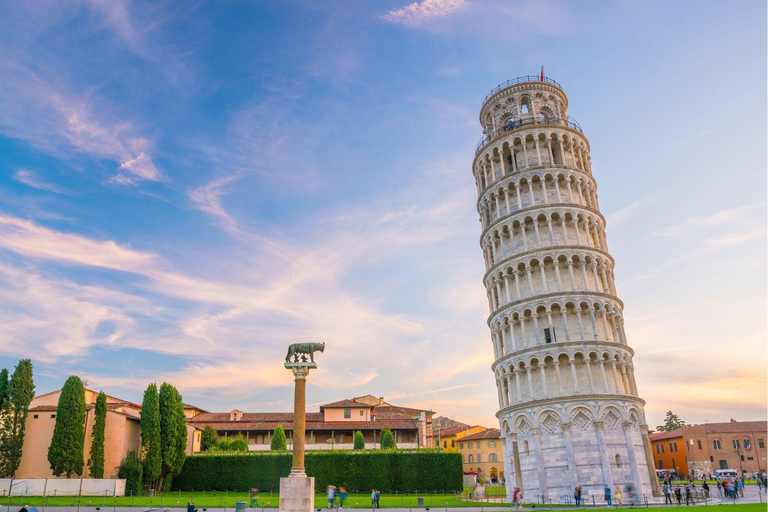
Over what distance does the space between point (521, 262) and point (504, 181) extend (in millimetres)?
8526

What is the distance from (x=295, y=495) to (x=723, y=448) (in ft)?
296

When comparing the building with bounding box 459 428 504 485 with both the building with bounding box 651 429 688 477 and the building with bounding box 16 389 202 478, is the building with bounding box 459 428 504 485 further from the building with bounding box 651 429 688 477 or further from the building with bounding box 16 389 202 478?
the building with bounding box 16 389 202 478

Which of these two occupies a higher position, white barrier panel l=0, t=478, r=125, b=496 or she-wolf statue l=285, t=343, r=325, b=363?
she-wolf statue l=285, t=343, r=325, b=363

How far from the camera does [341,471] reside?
59906mm

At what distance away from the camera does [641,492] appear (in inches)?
1634

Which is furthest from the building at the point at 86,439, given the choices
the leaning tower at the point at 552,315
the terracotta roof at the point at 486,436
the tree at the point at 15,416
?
the terracotta roof at the point at 486,436

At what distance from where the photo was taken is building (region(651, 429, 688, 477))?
3745 inches

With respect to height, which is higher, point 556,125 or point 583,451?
point 556,125

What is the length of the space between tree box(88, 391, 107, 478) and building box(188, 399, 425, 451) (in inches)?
839

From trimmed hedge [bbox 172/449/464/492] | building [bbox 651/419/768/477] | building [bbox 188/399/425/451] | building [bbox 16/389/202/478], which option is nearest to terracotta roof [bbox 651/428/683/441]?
building [bbox 651/419/768/477]

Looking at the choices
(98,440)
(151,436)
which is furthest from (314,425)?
(98,440)

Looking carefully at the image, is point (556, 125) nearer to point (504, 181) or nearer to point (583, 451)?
point (504, 181)

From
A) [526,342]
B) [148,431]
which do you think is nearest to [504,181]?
[526,342]

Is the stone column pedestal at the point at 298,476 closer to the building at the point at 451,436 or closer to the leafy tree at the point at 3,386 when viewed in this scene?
the leafy tree at the point at 3,386
